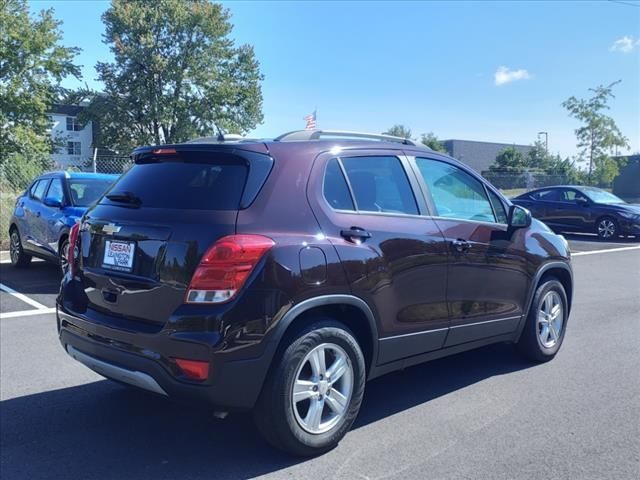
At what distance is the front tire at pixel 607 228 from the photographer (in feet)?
53.2

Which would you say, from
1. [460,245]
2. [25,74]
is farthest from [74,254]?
[25,74]

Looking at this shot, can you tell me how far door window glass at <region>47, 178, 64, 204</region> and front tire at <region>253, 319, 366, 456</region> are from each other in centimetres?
696

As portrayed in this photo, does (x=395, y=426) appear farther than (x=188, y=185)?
Yes

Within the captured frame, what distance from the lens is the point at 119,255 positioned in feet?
11.5

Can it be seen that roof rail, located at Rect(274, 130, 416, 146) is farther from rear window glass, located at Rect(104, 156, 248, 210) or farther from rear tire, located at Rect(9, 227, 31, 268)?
rear tire, located at Rect(9, 227, 31, 268)

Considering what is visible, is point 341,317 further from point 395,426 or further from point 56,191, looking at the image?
point 56,191

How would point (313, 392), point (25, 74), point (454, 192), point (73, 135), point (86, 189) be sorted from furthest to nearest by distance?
point (73, 135) < point (25, 74) < point (86, 189) < point (454, 192) < point (313, 392)

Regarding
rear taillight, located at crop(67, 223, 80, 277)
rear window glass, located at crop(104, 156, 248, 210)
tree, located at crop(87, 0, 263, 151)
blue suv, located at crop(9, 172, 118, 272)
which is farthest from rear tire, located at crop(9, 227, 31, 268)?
tree, located at crop(87, 0, 263, 151)

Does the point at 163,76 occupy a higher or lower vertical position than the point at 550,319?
higher

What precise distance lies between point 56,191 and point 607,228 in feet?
45.2

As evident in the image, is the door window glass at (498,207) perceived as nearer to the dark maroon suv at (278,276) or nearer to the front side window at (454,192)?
the front side window at (454,192)

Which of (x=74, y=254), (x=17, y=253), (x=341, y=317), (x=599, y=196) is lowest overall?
(x=17, y=253)

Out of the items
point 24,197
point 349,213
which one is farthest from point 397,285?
point 24,197

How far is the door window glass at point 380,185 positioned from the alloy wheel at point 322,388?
3.14ft
